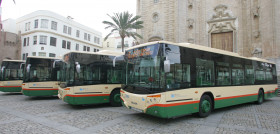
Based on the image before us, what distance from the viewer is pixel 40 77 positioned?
12.5 m

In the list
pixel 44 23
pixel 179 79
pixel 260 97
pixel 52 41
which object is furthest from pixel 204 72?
pixel 44 23

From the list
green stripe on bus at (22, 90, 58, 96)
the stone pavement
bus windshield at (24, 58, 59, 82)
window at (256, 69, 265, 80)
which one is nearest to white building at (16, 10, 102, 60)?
bus windshield at (24, 58, 59, 82)

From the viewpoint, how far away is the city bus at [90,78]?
883 centimetres

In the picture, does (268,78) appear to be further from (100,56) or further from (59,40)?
(59,40)

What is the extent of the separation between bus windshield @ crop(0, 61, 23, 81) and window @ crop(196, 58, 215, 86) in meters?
15.5

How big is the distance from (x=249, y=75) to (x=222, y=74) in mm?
2971

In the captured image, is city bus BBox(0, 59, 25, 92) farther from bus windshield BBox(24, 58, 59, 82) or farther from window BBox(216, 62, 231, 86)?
window BBox(216, 62, 231, 86)

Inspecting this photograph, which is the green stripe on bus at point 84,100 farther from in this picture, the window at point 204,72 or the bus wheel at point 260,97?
the bus wheel at point 260,97

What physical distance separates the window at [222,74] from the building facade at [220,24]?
14.0 m

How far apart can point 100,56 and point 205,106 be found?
20.0 ft

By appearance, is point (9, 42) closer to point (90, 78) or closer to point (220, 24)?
point (90, 78)

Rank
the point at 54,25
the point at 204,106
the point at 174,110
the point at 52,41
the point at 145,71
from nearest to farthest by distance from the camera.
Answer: the point at 174,110 < the point at 145,71 < the point at 204,106 < the point at 52,41 < the point at 54,25

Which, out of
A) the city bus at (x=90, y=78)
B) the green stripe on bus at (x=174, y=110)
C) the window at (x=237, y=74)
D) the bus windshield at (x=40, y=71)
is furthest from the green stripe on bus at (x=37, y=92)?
the window at (x=237, y=74)

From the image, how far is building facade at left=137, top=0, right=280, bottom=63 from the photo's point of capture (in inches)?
763
